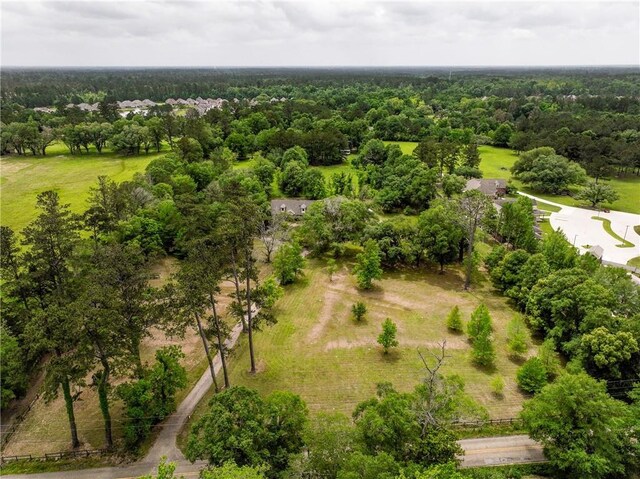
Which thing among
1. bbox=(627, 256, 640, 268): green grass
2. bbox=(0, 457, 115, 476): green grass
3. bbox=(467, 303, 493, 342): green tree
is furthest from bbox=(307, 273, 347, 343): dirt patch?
bbox=(627, 256, 640, 268): green grass

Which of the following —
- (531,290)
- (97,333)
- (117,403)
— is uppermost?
(97,333)

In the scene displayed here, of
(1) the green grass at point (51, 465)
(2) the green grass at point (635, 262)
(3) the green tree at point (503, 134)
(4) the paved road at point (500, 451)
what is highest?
(3) the green tree at point (503, 134)

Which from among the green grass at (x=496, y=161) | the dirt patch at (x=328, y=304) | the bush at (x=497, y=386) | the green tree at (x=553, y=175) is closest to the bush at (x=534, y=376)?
the bush at (x=497, y=386)

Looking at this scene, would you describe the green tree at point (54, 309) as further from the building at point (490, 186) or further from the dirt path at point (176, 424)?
the building at point (490, 186)

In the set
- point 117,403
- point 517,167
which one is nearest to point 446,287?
point 117,403

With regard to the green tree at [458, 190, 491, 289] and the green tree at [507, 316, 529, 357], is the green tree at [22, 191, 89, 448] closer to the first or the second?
the green tree at [507, 316, 529, 357]

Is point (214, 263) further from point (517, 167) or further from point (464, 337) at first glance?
point (517, 167)

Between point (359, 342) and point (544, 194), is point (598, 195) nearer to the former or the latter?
point (544, 194)

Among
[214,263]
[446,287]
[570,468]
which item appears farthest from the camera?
[446,287]
